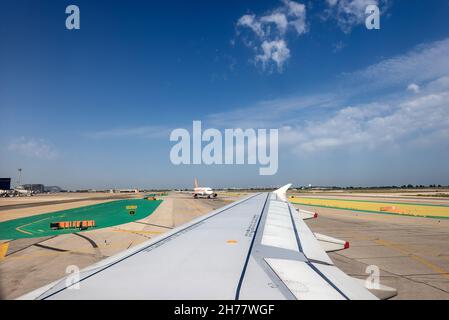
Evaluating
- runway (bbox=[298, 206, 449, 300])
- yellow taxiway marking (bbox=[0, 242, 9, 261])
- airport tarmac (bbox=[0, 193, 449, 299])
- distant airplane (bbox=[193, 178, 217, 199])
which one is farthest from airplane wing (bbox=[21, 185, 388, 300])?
distant airplane (bbox=[193, 178, 217, 199])

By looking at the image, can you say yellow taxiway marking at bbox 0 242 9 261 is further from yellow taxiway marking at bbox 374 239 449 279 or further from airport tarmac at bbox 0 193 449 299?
yellow taxiway marking at bbox 374 239 449 279

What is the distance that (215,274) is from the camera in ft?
9.88

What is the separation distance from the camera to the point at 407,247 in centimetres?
1274

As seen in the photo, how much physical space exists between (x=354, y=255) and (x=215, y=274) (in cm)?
1076

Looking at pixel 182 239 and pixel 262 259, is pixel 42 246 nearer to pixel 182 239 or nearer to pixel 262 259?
pixel 182 239

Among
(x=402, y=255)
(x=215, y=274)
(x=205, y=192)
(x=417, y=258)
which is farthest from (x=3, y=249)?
(x=205, y=192)

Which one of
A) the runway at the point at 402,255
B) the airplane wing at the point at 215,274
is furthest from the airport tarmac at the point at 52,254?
the runway at the point at 402,255

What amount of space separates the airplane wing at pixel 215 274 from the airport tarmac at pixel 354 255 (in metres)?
5.79

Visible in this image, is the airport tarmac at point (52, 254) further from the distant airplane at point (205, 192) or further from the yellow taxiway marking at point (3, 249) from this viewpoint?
the distant airplane at point (205, 192)

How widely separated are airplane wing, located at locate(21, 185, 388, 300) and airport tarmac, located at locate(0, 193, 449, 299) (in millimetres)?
5786

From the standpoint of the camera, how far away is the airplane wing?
8.09 ft
